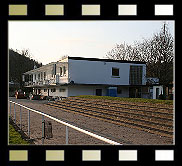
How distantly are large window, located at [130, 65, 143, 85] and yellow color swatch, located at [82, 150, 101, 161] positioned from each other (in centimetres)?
3195

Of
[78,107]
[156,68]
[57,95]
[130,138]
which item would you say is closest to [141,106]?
[130,138]

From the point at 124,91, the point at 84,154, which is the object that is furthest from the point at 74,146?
the point at 124,91

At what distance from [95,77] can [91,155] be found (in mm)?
28630

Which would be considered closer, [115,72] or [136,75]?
[115,72]

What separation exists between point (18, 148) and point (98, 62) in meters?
28.8

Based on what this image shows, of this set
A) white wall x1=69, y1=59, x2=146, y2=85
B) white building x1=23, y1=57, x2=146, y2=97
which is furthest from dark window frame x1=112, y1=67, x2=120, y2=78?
white wall x1=69, y1=59, x2=146, y2=85

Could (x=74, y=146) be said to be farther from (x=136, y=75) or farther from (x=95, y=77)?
(x=136, y=75)

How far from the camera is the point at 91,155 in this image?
1776 mm

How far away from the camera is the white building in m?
29.0

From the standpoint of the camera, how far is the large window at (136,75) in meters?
33.2

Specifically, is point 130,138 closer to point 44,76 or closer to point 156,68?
point 156,68

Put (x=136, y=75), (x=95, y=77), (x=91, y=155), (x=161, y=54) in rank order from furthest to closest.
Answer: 1. (x=136, y=75)
2. (x=95, y=77)
3. (x=161, y=54)
4. (x=91, y=155)

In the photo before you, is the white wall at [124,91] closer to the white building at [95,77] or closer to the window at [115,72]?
the white building at [95,77]

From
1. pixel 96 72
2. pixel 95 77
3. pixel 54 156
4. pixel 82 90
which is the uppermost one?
pixel 96 72
